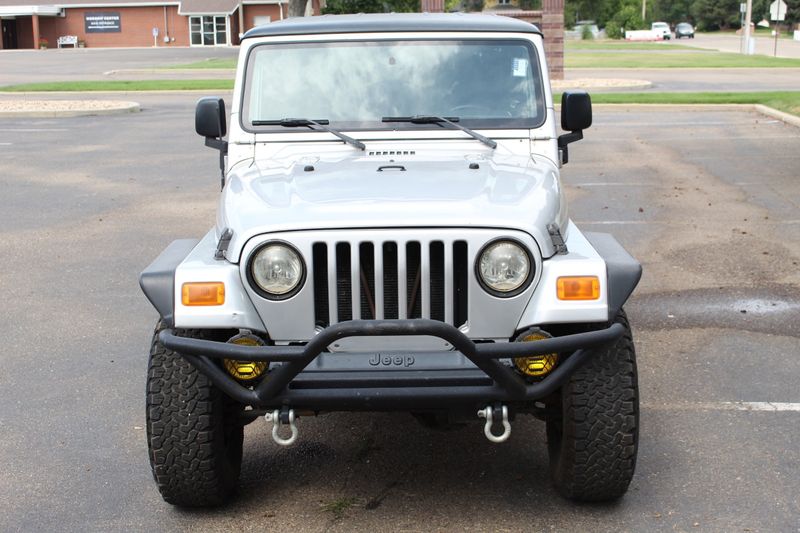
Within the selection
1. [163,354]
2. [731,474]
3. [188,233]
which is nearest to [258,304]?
[163,354]

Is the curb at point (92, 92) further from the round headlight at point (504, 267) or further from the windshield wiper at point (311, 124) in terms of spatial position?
the round headlight at point (504, 267)

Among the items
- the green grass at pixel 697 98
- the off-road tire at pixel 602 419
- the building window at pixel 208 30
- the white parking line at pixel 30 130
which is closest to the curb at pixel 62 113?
the white parking line at pixel 30 130

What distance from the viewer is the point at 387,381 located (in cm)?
370

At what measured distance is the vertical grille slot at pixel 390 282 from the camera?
12.6 feet

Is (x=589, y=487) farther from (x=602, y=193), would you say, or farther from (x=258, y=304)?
(x=602, y=193)

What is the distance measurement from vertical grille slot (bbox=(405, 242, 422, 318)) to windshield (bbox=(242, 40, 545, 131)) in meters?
1.36

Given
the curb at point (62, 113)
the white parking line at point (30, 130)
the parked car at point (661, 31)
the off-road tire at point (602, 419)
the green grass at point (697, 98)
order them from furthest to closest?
the parked car at point (661, 31) < the green grass at point (697, 98) < the curb at point (62, 113) < the white parking line at point (30, 130) < the off-road tire at point (602, 419)

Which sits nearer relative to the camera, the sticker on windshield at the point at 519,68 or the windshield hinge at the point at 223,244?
the windshield hinge at the point at 223,244

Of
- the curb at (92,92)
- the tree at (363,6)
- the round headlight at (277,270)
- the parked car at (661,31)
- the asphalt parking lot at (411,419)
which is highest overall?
the tree at (363,6)

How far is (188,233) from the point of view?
A: 32.7 feet

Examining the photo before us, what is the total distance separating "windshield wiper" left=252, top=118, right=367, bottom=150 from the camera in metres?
4.98

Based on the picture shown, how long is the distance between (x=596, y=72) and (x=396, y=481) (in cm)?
3052

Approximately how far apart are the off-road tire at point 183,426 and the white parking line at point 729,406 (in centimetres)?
240

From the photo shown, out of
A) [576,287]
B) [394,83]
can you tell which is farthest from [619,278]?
[394,83]
